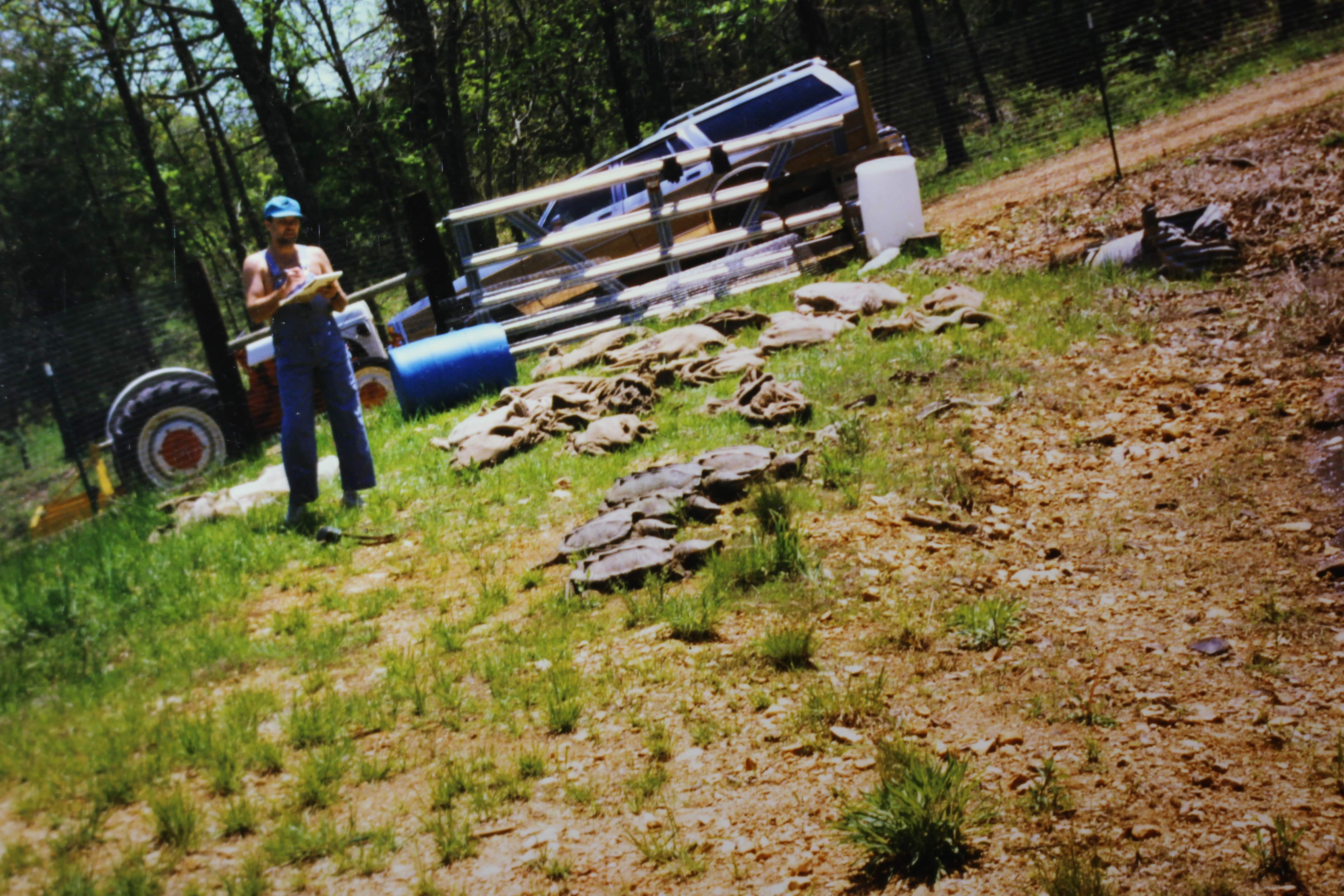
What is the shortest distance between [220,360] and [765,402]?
5.82 m

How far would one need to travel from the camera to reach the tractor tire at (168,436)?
383 inches

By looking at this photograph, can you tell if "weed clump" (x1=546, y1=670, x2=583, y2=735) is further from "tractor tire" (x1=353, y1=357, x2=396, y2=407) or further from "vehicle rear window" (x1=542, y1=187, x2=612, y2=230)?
"vehicle rear window" (x1=542, y1=187, x2=612, y2=230)

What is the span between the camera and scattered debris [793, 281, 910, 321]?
10.1 meters

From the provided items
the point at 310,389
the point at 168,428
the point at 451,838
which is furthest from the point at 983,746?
the point at 168,428

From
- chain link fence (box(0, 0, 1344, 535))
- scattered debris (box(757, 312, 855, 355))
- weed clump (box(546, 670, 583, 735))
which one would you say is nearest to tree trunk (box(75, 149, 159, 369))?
chain link fence (box(0, 0, 1344, 535))

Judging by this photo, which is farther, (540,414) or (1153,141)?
(1153,141)

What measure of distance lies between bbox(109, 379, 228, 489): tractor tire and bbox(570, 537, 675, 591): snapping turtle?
5.75 meters

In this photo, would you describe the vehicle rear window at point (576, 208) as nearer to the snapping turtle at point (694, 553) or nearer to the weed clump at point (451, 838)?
the snapping turtle at point (694, 553)

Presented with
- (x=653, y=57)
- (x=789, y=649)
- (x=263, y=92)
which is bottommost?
(x=789, y=649)

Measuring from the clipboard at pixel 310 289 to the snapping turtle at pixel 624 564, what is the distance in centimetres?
237

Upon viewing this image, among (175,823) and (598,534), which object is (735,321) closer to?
(598,534)

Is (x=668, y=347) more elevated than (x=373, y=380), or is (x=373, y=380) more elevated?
(x=373, y=380)

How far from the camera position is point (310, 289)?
20.8ft

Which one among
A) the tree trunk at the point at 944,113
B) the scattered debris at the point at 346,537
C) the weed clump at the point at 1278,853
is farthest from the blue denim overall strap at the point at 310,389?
the tree trunk at the point at 944,113
